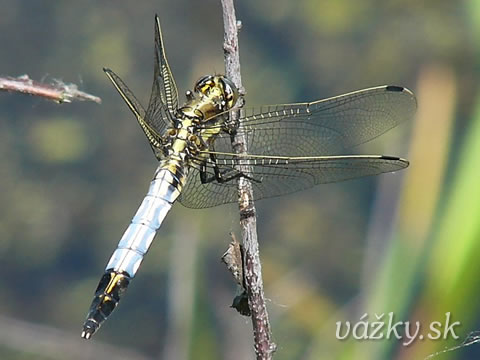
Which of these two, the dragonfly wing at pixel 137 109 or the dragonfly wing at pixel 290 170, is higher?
the dragonfly wing at pixel 137 109

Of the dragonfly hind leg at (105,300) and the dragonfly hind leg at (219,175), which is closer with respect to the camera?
the dragonfly hind leg at (105,300)

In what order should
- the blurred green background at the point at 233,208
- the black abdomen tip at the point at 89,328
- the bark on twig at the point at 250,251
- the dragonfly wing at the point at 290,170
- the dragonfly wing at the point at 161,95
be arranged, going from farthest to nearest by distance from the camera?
the blurred green background at the point at 233,208 < the dragonfly wing at the point at 161,95 < the dragonfly wing at the point at 290,170 < the black abdomen tip at the point at 89,328 < the bark on twig at the point at 250,251

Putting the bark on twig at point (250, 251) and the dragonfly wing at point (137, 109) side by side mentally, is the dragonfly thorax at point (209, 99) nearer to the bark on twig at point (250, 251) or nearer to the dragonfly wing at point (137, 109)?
the dragonfly wing at point (137, 109)

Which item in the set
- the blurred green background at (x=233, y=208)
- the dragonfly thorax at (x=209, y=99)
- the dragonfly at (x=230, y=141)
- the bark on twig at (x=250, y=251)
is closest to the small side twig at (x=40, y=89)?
the bark on twig at (x=250, y=251)

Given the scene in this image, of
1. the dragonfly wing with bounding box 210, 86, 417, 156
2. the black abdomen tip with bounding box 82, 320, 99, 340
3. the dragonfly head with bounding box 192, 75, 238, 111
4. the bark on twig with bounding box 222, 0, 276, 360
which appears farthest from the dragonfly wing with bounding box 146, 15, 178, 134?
the black abdomen tip with bounding box 82, 320, 99, 340

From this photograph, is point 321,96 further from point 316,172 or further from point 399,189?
point 316,172

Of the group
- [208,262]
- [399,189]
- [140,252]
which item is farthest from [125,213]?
[140,252]

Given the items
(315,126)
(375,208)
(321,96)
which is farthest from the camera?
(321,96)
